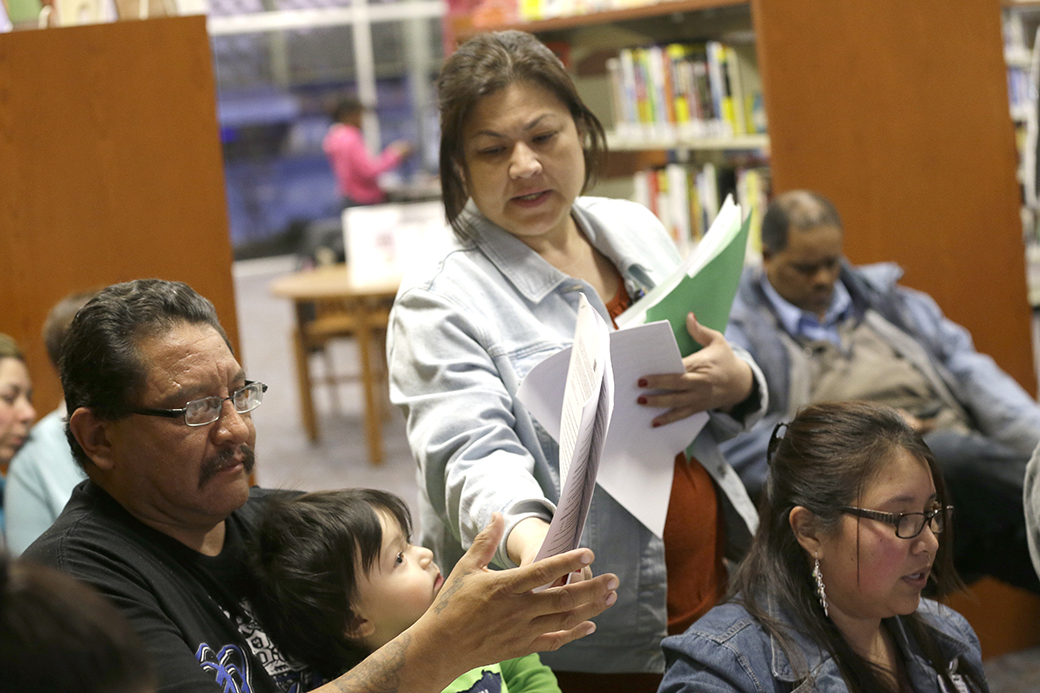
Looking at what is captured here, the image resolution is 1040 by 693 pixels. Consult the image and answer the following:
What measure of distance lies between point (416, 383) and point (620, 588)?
46 centimetres

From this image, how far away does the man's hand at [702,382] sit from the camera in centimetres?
157

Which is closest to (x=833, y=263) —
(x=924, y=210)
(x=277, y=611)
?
(x=924, y=210)

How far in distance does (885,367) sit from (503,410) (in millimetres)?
1714

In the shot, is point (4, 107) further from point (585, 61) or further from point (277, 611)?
point (585, 61)

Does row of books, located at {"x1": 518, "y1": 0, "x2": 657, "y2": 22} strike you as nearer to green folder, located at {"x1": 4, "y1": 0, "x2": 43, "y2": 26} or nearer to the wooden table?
the wooden table

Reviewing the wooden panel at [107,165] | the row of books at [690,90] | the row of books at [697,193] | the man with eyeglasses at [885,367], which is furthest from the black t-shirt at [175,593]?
the row of books at [690,90]

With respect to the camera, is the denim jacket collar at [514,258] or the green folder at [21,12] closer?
the denim jacket collar at [514,258]

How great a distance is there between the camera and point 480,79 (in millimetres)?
1552

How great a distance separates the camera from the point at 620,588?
5.23ft

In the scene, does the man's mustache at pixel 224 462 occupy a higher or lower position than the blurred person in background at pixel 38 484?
higher

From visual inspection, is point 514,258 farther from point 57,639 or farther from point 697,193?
point 697,193

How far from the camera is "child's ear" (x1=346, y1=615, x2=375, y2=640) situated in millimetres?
1442

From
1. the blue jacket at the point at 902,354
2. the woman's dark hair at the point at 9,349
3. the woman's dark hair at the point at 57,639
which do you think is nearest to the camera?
the woman's dark hair at the point at 57,639

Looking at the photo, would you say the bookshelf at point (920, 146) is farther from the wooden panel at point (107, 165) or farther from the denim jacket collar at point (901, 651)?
the wooden panel at point (107, 165)
